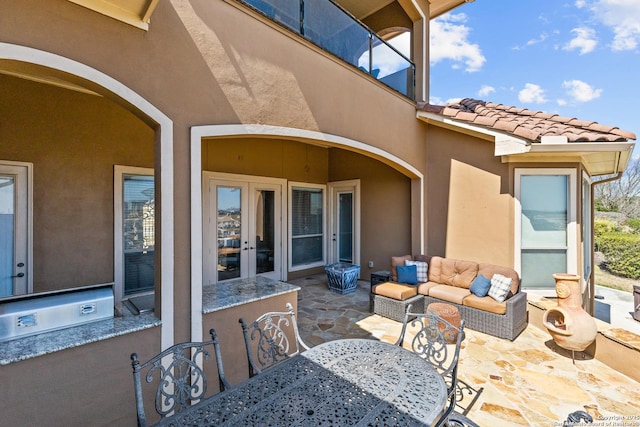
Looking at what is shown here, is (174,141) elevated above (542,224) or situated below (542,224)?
above

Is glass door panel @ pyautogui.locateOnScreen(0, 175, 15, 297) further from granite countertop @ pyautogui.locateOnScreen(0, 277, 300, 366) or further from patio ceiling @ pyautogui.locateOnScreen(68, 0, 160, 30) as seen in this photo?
patio ceiling @ pyautogui.locateOnScreen(68, 0, 160, 30)

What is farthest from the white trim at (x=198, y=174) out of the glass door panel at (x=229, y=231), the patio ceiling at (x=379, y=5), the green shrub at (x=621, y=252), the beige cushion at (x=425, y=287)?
the green shrub at (x=621, y=252)

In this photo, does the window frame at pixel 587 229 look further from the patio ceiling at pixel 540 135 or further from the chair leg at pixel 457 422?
the chair leg at pixel 457 422

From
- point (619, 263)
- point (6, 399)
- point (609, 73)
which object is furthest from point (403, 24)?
point (609, 73)

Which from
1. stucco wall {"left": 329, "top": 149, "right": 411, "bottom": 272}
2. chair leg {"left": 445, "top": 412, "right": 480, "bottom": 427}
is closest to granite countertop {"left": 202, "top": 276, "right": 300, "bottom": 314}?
chair leg {"left": 445, "top": 412, "right": 480, "bottom": 427}

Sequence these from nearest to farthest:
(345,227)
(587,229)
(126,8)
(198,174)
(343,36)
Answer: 1. (126,8)
2. (198,174)
3. (343,36)
4. (587,229)
5. (345,227)

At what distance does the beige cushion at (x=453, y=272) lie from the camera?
537 cm

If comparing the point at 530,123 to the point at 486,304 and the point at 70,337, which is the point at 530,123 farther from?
the point at 70,337

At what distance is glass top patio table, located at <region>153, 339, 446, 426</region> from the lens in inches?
62.6

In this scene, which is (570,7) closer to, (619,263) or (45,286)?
(619,263)

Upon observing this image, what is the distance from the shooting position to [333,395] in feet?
5.93

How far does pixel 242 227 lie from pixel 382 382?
207 inches

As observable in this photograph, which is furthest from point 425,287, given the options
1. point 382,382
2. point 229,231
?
point 229,231

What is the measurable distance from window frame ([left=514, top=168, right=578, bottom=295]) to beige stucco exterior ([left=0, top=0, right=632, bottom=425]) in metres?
0.13
